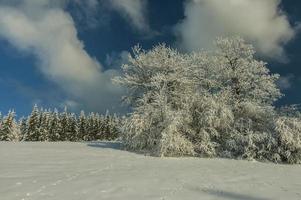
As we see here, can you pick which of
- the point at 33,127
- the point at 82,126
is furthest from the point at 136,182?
the point at 82,126

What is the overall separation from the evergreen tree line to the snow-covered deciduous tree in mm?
53697

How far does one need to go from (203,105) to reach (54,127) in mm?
75807

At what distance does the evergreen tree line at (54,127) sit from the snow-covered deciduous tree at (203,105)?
2114 inches

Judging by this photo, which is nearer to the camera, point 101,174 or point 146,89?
point 101,174

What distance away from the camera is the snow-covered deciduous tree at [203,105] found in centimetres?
3206

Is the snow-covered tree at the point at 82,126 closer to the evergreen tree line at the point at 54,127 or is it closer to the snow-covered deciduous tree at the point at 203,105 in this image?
the evergreen tree line at the point at 54,127

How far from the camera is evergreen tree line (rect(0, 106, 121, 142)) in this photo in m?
96.8

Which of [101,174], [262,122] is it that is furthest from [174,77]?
[101,174]

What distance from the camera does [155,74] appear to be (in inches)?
1565

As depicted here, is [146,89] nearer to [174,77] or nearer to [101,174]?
[174,77]

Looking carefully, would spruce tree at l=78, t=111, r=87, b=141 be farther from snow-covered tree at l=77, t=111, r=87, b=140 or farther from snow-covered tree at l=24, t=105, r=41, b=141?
snow-covered tree at l=24, t=105, r=41, b=141

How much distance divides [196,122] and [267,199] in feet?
63.5

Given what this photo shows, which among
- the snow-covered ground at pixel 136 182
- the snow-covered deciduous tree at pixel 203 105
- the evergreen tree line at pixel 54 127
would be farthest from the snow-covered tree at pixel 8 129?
the snow-covered ground at pixel 136 182

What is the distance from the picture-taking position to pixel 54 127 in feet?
342
